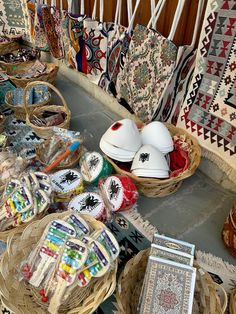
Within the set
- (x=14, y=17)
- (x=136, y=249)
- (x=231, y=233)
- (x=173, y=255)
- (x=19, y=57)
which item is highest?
(x=14, y=17)

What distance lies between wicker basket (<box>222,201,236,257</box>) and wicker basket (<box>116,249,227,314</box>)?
195mm

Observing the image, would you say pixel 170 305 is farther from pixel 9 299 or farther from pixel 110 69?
pixel 110 69

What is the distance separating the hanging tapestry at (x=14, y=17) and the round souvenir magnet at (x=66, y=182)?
1.54 metres

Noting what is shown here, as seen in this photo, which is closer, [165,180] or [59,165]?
[165,180]

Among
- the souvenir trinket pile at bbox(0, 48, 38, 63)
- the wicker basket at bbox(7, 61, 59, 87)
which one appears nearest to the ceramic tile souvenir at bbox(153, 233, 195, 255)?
the wicker basket at bbox(7, 61, 59, 87)

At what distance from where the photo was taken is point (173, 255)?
0.60 metres

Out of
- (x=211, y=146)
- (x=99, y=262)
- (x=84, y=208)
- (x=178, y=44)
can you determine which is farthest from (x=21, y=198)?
(x=178, y=44)

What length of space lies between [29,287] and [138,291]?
28cm

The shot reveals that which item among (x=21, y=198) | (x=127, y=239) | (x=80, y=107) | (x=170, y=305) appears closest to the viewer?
(x=170, y=305)

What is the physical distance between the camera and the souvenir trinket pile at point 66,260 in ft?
1.95

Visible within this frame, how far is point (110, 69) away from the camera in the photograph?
1.39m

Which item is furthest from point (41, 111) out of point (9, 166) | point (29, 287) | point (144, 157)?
point (29, 287)

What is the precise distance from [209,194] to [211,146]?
206mm

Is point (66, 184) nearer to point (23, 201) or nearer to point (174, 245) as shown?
point (23, 201)
